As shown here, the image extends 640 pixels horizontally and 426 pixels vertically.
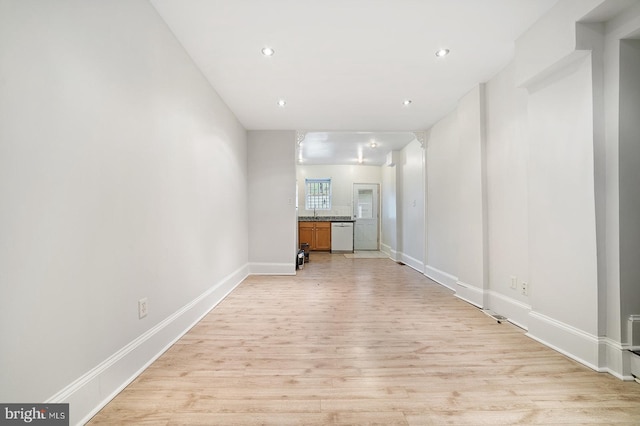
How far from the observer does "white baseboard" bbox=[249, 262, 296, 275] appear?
184 inches

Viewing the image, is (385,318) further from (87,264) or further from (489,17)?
(489,17)

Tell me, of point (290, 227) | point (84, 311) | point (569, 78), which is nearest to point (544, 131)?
point (569, 78)

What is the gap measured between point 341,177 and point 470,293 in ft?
18.9

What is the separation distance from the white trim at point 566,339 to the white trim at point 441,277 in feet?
4.75

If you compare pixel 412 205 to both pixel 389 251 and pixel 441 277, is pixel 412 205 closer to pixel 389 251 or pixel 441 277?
pixel 441 277

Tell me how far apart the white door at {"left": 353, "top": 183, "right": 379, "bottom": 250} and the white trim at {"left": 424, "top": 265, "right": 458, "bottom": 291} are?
11.8 ft

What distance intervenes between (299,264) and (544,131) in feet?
13.7

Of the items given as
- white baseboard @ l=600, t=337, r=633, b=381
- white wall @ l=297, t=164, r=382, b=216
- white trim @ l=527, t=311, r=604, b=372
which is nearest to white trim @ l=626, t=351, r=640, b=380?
white baseboard @ l=600, t=337, r=633, b=381

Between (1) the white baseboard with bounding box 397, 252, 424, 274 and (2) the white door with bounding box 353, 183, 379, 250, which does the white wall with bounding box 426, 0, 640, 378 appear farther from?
(2) the white door with bounding box 353, 183, 379, 250

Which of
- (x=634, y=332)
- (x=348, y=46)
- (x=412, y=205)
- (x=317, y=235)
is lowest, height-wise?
(x=634, y=332)

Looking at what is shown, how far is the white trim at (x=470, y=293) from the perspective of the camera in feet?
9.59

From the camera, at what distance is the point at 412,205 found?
5336mm

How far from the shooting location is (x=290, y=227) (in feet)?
15.4

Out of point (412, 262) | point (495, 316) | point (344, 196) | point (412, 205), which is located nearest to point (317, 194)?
point (344, 196)
